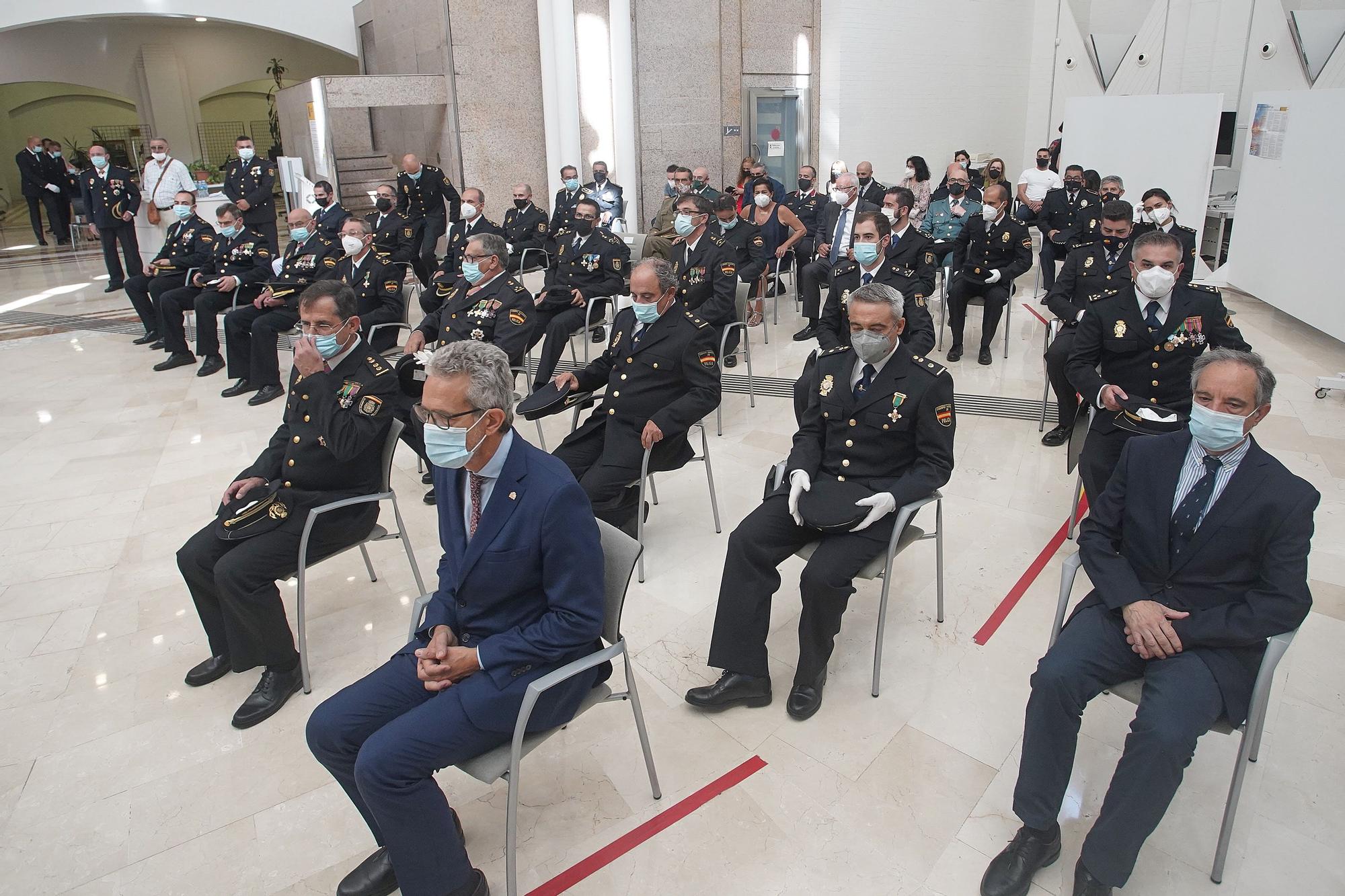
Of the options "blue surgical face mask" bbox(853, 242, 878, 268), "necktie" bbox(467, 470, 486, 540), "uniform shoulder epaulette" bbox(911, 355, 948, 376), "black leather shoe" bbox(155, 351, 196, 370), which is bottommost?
"black leather shoe" bbox(155, 351, 196, 370)

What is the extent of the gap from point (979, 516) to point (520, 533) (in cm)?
283

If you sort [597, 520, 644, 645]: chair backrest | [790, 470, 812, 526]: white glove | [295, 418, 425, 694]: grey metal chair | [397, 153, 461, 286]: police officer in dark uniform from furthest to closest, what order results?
[397, 153, 461, 286]: police officer in dark uniform
[295, 418, 425, 694]: grey metal chair
[790, 470, 812, 526]: white glove
[597, 520, 644, 645]: chair backrest

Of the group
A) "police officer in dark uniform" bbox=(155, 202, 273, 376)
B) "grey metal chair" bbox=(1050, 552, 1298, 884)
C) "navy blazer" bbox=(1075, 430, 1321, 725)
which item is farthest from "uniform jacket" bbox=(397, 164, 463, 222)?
"grey metal chair" bbox=(1050, 552, 1298, 884)

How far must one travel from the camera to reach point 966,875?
7.31 feet

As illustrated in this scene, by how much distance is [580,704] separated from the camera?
88.4 inches

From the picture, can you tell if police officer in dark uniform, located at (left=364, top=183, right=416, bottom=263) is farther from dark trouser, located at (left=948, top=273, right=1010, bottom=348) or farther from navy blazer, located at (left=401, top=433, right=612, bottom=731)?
navy blazer, located at (left=401, top=433, right=612, bottom=731)

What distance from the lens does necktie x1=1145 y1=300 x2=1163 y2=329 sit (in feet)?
12.2

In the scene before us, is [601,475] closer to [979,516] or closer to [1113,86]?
[979,516]

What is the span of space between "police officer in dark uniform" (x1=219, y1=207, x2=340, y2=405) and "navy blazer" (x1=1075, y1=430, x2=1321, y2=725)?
18.9 feet

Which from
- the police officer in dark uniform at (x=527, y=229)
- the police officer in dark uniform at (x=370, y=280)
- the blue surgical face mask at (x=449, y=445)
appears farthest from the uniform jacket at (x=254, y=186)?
the blue surgical face mask at (x=449, y=445)

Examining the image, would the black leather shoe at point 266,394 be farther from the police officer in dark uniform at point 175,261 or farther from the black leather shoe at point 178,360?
the police officer in dark uniform at point 175,261

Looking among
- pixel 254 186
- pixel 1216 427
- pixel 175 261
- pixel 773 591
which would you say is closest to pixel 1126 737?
pixel 1216 427

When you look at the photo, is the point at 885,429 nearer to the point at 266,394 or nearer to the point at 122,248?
the point at 266,394

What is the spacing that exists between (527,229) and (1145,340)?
653 cm
